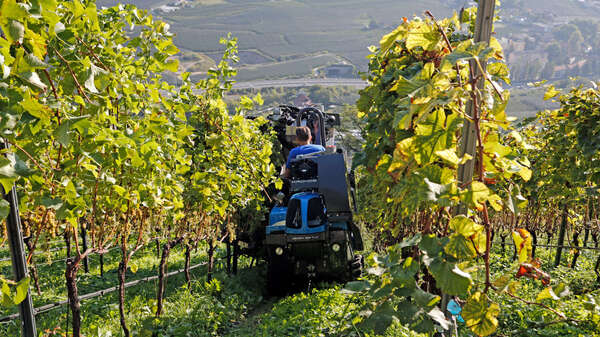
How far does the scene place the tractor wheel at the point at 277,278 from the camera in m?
7.09

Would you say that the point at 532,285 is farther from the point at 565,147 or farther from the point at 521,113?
the point at 521,113

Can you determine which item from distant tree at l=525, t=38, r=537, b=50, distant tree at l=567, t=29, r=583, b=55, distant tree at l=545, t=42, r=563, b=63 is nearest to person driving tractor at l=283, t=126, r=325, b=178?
distant tree at l=545, t=42, r=563, b=63

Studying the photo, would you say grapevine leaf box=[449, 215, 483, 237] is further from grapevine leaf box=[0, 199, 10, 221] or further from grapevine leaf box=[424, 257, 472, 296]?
grapevine leaf box=[0, 199, 10, 221]

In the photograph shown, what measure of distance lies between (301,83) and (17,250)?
318 feet

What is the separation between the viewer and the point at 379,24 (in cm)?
15425

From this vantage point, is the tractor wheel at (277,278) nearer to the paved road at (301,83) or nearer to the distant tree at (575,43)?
the paved road at (301,83)

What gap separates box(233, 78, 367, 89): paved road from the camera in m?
93.8

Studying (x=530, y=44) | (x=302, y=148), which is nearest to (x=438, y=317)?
(x=302, y=148)

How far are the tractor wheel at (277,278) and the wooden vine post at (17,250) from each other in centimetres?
523

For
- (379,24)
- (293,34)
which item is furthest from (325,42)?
(379,24)

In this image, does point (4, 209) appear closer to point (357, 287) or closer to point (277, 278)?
point (357, 287)

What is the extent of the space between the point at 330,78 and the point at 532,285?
343ft

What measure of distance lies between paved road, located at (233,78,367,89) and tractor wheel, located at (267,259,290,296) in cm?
8448

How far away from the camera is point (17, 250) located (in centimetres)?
189
